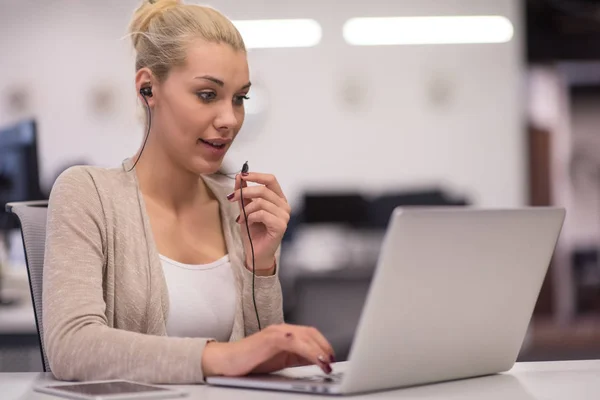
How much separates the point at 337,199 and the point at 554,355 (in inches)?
85.6

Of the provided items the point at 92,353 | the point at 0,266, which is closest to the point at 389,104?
the point at 0,266

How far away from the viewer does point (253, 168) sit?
764cm

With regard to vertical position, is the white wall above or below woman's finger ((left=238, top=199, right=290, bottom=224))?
above

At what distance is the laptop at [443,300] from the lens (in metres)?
1.05

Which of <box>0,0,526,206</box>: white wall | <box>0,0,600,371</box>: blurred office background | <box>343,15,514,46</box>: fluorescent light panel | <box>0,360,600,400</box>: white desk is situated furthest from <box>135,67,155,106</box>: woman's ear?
<box>343,15,514,46</box>: fluorescent light panel

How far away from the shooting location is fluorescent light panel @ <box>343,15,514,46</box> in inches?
309

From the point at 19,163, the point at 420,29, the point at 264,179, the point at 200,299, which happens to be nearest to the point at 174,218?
the point at 200,299

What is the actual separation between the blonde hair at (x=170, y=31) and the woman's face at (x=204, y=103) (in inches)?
0.8

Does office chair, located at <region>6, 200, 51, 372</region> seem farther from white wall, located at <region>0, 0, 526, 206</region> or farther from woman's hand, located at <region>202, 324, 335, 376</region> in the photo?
white wall, located at <region>0, 0, 526, 206</region>

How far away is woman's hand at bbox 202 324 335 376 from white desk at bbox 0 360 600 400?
4 centimetres

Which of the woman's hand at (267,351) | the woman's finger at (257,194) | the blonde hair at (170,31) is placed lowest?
the woman's hand at (267,351)

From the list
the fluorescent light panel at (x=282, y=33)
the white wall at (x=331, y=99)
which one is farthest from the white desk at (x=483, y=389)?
the fluorescent light panel at (x=282, y=33)

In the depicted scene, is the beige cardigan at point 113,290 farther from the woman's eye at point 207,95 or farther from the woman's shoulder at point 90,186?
the woman's eye at point 207,95

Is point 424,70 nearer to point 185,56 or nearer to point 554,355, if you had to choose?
point 554,355
